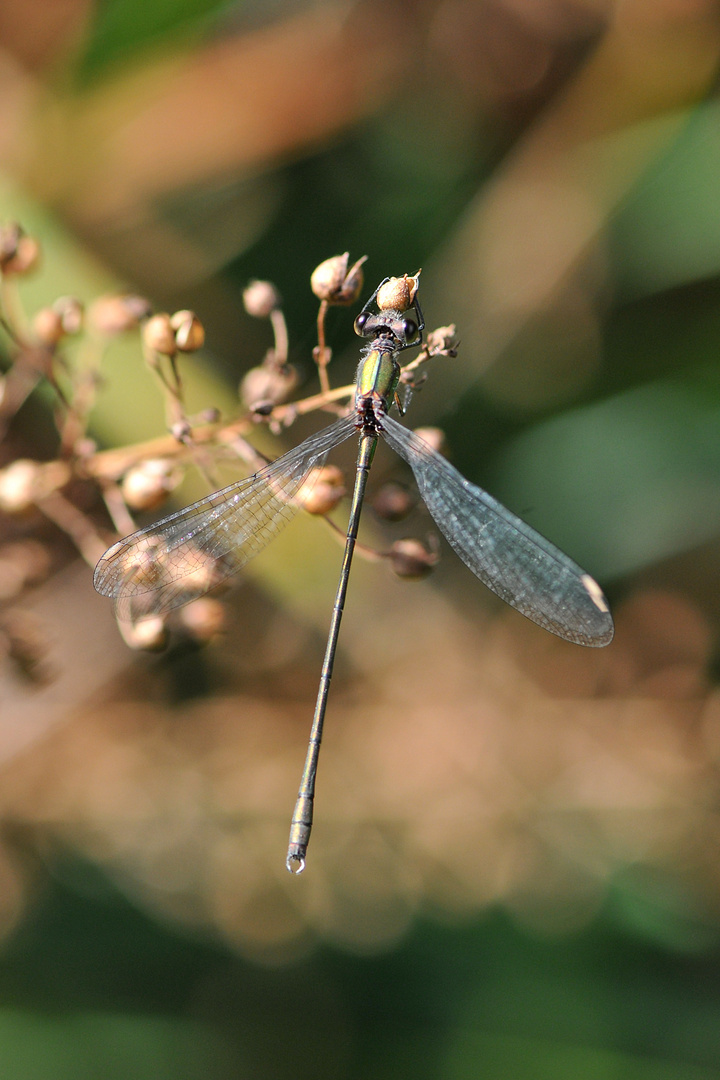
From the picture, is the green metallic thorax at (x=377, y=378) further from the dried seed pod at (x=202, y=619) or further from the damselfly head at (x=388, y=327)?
the dried seed pod at (x=202, y=619)

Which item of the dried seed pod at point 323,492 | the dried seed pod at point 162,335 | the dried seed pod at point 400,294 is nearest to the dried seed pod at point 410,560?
the dried seed pod at point 323,492

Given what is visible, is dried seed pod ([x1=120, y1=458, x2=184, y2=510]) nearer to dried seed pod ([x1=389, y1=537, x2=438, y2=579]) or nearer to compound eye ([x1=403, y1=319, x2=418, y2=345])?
dried seed pod ([x1=389, y1=537, x2=438, y2=579])

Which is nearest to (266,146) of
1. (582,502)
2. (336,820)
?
(582,502)

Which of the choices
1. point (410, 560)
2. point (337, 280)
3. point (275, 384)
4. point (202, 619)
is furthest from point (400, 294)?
point (202, 619)

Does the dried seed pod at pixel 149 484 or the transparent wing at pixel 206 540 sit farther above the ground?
the dried seed pod at pixel 149 484

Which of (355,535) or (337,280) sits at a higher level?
(337,280)

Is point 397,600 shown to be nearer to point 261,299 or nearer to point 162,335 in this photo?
point 261,299
